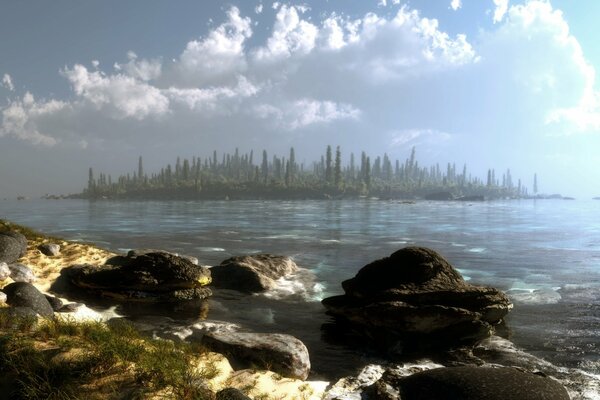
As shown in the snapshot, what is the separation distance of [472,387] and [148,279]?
14021 mm

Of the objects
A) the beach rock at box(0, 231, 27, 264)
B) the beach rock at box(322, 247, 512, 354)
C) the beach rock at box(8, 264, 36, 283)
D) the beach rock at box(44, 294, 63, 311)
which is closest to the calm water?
the beach rock at box(322, 247, 512, 354)

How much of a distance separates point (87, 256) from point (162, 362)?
1788 cm

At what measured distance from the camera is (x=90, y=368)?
8008 millimetres

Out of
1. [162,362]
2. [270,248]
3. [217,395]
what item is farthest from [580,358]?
→ [270,248]

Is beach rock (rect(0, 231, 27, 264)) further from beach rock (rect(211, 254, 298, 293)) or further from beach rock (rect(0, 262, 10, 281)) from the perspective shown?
beach rock (rect(211, 254, 298, 293))

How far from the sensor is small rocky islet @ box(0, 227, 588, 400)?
948cm

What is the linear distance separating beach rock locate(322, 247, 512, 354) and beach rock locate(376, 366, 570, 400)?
3.48 m

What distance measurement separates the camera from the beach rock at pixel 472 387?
875 cm

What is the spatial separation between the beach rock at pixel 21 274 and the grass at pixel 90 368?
8.64m

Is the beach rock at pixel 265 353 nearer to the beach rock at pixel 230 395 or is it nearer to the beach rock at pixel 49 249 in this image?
the beach rock at pixel 230 395

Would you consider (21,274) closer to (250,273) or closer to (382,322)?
(250,273)

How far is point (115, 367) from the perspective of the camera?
320 inches

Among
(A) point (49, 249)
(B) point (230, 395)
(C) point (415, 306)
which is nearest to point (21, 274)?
(A) point (49, 249)

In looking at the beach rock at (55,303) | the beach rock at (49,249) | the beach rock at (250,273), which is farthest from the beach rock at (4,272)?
the beach rock at (250,273)
